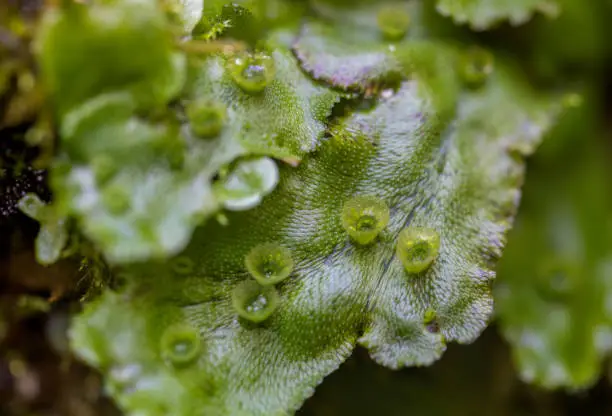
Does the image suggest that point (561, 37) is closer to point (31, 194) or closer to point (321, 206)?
point (321, 206)

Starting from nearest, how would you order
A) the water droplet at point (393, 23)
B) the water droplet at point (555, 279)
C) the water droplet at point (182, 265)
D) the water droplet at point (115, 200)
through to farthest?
the water droplet at point (115, 200)
the water droplet at point (182, 265)
the water droplet at point (393, 23)
the water droplet at point (555, 279)

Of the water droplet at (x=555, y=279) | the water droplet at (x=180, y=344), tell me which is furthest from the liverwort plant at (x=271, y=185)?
the water droplet at (x=555, y=279)

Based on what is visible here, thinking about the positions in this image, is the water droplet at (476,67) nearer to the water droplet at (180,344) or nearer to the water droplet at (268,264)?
the water droplet at (268,264)

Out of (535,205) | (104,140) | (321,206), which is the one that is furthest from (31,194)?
(535,205)

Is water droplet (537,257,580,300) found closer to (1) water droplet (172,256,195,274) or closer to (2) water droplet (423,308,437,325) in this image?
(2) water droplet (423,308,437,325)

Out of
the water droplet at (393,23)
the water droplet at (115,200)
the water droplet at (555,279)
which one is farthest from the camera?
the water droplet at (555,279)

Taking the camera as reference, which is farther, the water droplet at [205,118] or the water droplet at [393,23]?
the water droplet at [393,23]

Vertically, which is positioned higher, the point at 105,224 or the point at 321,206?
the point at 105,224

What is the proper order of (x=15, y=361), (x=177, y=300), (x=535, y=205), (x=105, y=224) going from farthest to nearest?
(x=535, y=205)
(x=15, y=361)
(x=177, y=300)
(x=105, y=224)
